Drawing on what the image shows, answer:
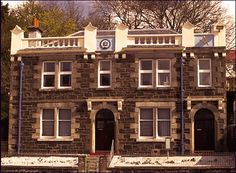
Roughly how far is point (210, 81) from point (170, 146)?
4.43m

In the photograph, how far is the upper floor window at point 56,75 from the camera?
3048 centimetres

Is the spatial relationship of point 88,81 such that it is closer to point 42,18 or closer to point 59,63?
point 59,63

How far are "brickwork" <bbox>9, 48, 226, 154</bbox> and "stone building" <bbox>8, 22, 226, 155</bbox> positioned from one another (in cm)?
6

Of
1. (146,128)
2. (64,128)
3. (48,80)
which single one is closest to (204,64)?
(146,128)

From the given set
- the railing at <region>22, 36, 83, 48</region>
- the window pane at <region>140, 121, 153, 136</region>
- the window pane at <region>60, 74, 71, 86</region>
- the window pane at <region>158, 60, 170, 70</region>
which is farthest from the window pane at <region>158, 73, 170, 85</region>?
the window pane at <region>60, 74, 71, 86</region>

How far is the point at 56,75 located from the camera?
100ft

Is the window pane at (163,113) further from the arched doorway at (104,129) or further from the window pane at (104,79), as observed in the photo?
the window pane at (104,79)

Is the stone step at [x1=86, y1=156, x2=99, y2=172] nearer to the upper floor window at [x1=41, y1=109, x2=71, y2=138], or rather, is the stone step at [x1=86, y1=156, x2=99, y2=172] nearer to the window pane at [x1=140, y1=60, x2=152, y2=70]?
the upper floor window at [x1=41, y1=109, x2=71, y2=138]

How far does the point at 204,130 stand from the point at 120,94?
17.3ft

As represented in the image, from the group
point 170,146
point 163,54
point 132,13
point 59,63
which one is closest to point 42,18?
point 132,13

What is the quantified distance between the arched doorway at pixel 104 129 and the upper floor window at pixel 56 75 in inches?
107

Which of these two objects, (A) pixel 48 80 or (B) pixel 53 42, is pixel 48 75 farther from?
(B) pixel 53 42

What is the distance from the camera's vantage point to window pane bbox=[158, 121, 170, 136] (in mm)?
29266

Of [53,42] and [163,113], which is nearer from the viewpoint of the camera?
[163,113]
